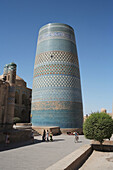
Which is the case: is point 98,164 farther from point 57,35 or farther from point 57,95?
point 57,35

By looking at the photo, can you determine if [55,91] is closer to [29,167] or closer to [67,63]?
[67,63]

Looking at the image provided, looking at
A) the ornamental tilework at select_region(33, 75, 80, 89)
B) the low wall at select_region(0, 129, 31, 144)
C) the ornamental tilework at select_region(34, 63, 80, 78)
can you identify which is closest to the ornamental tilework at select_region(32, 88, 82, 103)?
the ornamental tilework at select_region(33, 75, 80, 89)

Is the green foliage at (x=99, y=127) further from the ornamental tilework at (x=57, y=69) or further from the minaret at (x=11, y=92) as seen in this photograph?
the ornamental tilework at (x=57, y=69)

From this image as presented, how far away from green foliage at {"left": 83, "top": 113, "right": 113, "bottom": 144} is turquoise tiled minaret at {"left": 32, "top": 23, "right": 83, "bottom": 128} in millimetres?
7134

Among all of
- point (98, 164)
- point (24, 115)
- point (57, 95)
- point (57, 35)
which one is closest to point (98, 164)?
point (98, 164)

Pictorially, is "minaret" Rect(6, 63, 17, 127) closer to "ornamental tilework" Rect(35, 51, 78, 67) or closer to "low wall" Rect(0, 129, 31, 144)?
"low wall" Rect(0, 129, 31, 144)

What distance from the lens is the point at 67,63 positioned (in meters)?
16.4

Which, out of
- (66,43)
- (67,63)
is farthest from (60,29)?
(67,63)

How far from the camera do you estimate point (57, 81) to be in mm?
15633

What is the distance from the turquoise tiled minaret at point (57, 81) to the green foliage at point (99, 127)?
23.4 ft

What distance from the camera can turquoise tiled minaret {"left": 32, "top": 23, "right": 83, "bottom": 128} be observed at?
15133 millimetres

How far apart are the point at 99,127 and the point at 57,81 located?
8536 mm

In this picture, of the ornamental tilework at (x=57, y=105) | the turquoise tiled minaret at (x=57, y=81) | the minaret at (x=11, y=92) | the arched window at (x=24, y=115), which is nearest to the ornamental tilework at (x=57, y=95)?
the turquoise tiled minaret at (x=57, y=81)

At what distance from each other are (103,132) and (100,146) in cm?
80
